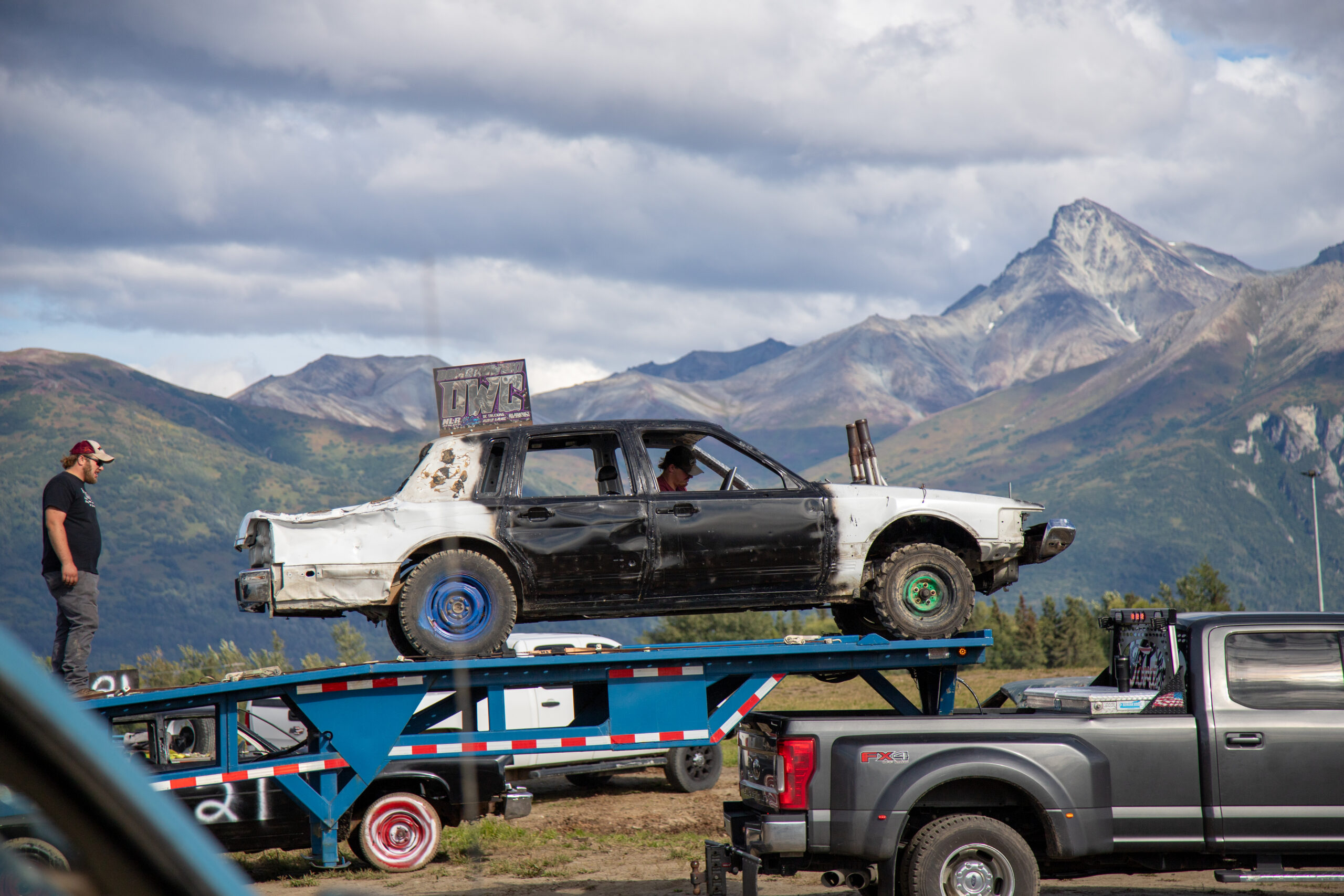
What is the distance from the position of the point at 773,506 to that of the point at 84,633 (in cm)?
466

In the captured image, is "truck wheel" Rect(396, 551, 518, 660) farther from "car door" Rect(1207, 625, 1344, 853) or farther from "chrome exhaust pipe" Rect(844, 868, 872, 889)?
"car door" Rect(1207, 625, 1344, 853)

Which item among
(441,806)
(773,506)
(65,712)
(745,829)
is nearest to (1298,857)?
(745,829)

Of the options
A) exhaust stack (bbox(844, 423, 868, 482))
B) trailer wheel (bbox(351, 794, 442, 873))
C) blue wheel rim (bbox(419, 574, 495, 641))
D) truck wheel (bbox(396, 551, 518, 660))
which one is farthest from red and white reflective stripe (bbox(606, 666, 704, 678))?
trailer wheel (bbox(351, 794, 442, 873))

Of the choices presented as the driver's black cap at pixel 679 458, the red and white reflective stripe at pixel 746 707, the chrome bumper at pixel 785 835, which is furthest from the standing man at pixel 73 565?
the chrome bumper at pixel 785 835

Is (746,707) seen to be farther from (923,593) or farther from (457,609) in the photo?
(457,609)

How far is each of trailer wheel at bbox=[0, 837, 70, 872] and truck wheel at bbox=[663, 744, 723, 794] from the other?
1235cm

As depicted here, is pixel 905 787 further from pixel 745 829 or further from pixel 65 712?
pixel 65 712

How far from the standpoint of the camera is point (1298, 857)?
6.52 m

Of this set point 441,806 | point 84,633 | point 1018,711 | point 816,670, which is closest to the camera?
point 1018,711

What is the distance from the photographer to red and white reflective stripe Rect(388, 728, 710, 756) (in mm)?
7711

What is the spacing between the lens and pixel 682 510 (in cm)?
813

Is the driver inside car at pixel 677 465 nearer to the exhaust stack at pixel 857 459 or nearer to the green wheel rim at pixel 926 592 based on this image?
the exhaust stack at pixel 857 459

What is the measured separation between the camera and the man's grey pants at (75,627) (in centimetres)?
750

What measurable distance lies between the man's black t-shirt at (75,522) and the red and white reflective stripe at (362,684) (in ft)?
5.26
